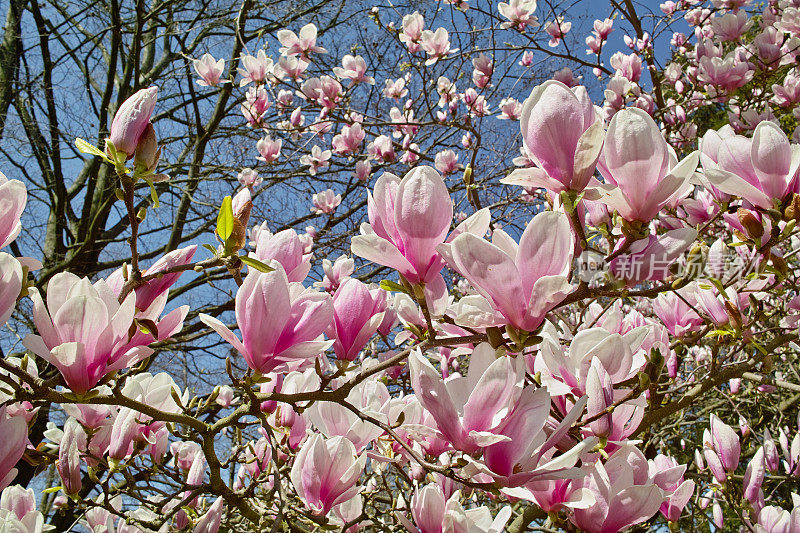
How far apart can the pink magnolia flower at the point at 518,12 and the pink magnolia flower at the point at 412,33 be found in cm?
53

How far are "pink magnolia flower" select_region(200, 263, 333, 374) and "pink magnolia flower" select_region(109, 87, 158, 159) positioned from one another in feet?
0.81

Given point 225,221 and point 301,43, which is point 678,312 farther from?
point 301,43

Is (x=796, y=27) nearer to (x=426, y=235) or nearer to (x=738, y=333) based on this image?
(x=738, y=333)

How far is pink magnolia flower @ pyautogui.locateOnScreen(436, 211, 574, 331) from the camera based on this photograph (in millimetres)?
605

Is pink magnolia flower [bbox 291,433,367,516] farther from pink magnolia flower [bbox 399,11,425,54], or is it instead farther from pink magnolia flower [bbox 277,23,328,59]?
pink magnolia flower [bbox 399,11,425,54]

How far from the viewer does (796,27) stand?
259 centimetres

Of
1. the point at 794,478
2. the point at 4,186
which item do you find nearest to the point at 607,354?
the point at 4,186

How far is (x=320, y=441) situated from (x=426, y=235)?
434mm

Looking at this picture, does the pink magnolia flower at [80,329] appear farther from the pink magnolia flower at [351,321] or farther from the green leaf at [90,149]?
the pink magnolia flower at [351,321]

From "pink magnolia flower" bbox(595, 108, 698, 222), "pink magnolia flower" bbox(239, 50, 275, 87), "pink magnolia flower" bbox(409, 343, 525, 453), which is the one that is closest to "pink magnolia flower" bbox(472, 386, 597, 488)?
"pink magnolia flower" bbox(409, 343, 525, 453)

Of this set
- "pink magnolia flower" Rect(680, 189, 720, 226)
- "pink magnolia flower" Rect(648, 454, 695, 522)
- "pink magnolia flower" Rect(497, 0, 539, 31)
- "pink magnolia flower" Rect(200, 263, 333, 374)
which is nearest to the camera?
"pink magnolia flower" Rect(200, 263, 333, 374)

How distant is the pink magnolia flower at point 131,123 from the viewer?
75 cm

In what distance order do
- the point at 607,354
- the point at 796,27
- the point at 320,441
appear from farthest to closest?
1. the point at 796,27
2. the point at 320,441
3. the point at 607,354

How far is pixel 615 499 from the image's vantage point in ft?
2.70
